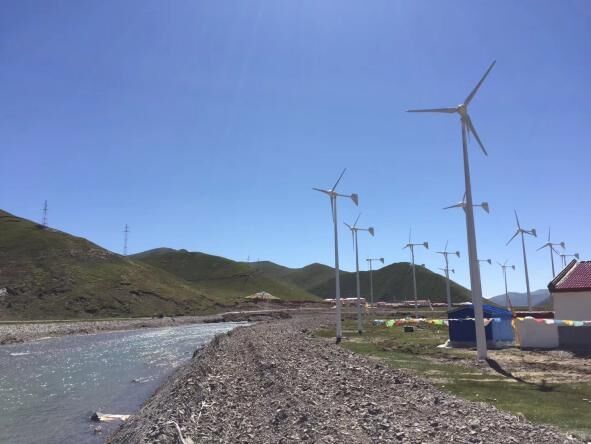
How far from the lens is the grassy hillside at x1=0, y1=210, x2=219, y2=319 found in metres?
128

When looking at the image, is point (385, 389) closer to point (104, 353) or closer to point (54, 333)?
point (104, 353)

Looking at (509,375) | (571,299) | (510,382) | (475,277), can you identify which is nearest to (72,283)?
(571,299)

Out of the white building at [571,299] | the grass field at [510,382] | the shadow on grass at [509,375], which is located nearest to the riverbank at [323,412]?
the grass field at [510,382]

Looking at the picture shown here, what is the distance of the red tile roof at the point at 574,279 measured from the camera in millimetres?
40406

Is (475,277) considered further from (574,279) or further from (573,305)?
(574,279)

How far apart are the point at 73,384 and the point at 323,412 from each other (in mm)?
28506

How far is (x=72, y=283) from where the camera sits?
142250 millimetres

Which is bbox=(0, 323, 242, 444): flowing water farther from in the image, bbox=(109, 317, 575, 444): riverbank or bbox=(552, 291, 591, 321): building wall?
bbox=(552, 291, 591, 321): building wall

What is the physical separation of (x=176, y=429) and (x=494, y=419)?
35.3 ft

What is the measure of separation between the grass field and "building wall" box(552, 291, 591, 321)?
794 centimetres

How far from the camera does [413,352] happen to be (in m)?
39.2

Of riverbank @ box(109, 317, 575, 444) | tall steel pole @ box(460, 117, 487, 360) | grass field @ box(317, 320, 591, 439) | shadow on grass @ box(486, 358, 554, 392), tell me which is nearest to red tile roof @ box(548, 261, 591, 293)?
grass field @ box(317, 320, 591, 439)

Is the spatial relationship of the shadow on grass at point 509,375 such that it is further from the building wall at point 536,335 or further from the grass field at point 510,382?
the building wall at point 536,335

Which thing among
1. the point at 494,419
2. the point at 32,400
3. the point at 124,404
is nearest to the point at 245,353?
the point at 124,404
